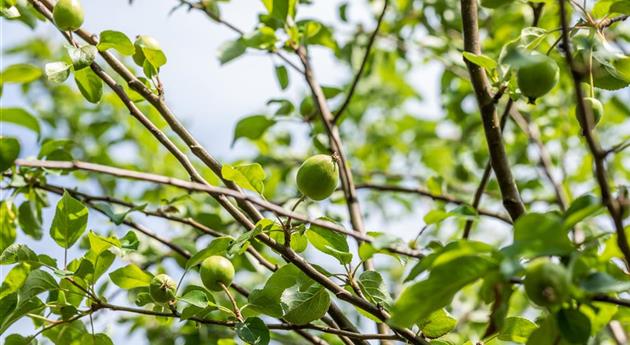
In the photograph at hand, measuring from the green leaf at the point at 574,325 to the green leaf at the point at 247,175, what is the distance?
2.13 feet

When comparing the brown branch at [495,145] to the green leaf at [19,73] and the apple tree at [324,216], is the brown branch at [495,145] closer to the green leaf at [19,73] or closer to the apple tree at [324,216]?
the apple tree at [324,216]

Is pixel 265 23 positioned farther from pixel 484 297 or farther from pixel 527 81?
pixel 484 297

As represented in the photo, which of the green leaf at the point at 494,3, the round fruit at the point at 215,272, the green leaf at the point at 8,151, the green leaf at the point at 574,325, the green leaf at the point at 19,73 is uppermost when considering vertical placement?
the green leaf at the point at 494,3

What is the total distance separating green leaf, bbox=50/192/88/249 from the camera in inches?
62.7

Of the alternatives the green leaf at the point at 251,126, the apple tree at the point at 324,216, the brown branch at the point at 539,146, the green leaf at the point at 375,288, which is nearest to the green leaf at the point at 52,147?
Answer: the apple tree at the point at 324,216

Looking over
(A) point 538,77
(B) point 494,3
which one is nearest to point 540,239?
(A) point 538,77

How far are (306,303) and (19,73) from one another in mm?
1114

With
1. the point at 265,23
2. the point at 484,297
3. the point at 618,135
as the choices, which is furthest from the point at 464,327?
the point at 484,297

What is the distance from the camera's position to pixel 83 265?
1476 millimetres

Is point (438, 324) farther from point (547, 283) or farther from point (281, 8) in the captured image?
point (281, 8)

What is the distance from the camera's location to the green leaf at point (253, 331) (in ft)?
4.51

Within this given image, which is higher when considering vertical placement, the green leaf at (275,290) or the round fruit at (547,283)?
the green leaf at (275,290)

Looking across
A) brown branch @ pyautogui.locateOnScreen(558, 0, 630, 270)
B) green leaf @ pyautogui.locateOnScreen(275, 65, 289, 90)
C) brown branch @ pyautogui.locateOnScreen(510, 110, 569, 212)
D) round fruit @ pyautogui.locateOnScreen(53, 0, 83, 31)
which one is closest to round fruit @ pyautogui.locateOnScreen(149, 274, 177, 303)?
round fruit @ pyautogui.locateOnScreen(53, 0, 83, 31)

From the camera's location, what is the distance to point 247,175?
4.77 feet
